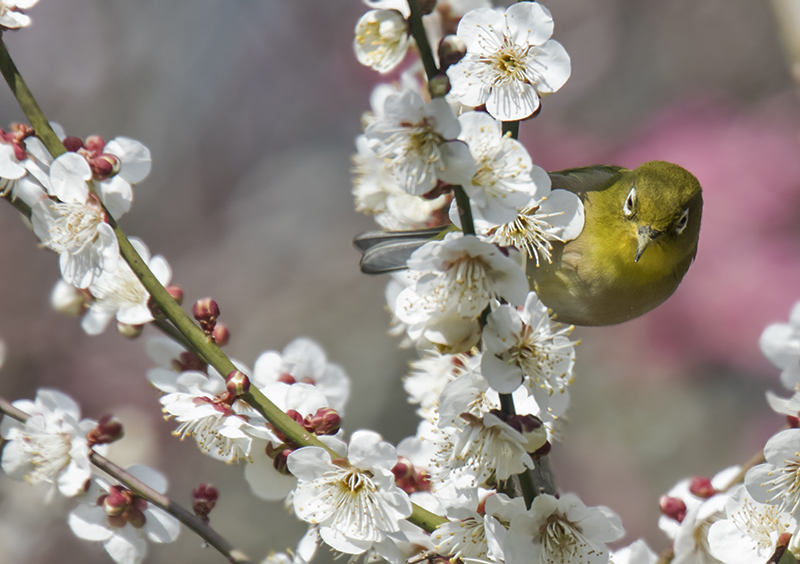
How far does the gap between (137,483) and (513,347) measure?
540 millimetres

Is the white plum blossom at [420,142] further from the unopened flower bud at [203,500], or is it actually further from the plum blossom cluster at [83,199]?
the unopened flower bud at [203,500]

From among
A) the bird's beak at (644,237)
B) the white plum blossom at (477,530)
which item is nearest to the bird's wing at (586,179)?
the bird's beak at (644,237)

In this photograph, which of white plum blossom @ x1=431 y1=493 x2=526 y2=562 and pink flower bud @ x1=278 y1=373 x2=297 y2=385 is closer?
white plum blossom @ x1=431 y1=493 x2=526 y2=562

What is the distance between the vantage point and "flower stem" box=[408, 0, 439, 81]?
69 centimetres

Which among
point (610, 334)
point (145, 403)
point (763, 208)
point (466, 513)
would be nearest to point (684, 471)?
point (610, 334)

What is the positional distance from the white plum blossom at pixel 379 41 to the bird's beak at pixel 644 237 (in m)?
0.81

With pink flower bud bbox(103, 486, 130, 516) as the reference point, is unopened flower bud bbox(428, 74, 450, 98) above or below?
above

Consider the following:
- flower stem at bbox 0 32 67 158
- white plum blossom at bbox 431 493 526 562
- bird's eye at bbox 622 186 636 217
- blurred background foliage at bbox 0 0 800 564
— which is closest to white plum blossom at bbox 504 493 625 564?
white plum blossom at bbox 431 493 526 562

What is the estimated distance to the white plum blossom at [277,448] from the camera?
3.01 ft

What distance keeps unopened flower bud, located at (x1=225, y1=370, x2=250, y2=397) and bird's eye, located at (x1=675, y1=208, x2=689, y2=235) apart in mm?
1180

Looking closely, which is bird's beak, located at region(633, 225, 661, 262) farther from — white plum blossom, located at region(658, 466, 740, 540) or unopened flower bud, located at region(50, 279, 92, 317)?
unopened flower bud, located at region(50, 279, 92, 317)

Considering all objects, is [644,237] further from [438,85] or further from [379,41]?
[438,85]

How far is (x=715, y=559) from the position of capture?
958mm

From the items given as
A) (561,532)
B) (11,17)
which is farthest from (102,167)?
(561,532)
